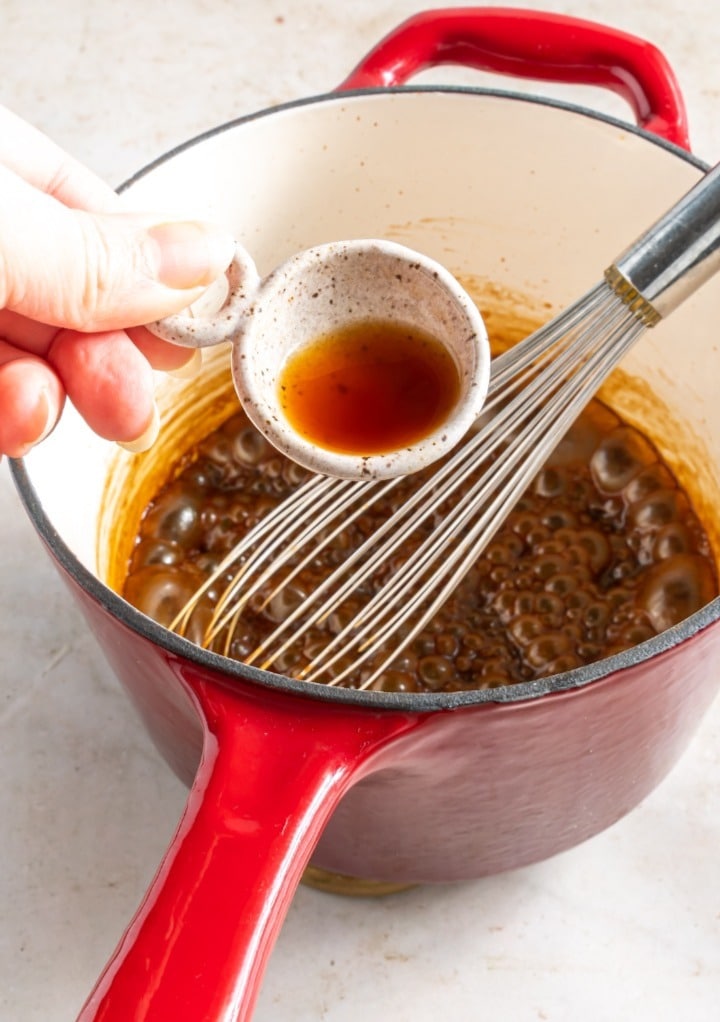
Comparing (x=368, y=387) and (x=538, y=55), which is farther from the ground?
(x=538, y=55)

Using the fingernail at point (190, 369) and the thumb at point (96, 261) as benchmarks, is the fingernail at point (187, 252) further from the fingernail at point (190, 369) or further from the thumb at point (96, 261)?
the fingernail at point (190, 369)

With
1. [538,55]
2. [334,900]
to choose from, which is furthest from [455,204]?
[334,900]

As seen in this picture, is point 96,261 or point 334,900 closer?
point 96,261

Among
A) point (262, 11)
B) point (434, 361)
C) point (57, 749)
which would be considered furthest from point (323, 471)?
point (262, 11)

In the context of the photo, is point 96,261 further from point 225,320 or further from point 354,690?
point 354,690


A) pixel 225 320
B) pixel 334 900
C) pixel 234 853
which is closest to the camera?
pixel 234 853

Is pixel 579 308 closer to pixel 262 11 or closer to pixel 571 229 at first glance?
pixel 571 229
